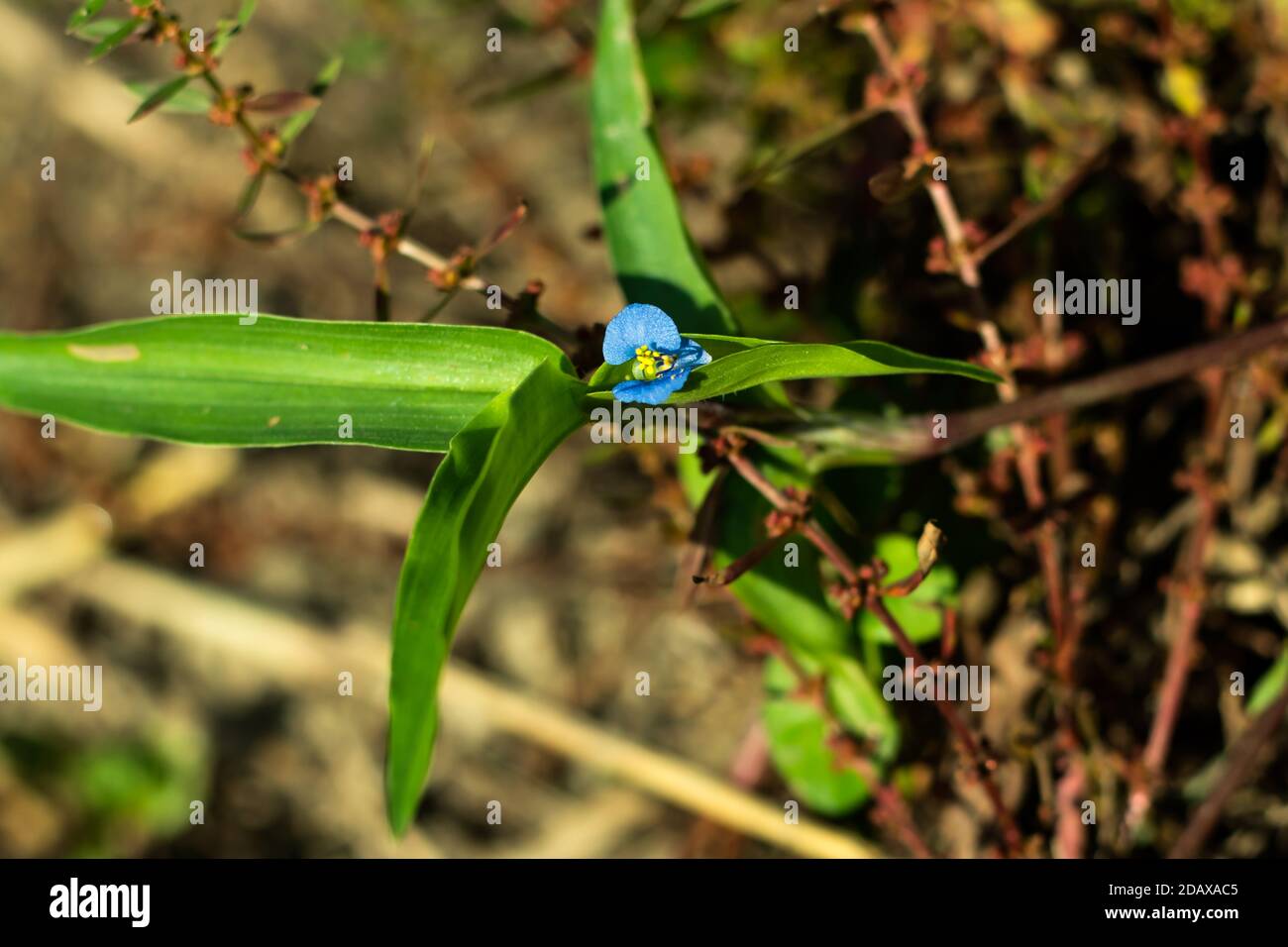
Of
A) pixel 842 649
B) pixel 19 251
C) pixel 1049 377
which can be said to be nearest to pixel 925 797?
pixel 842 649

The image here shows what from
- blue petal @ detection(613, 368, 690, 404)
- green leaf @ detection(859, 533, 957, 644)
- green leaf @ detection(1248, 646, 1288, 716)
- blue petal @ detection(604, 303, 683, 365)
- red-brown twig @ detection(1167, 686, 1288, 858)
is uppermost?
blue petal @ detection(604, 303, 683, 365)

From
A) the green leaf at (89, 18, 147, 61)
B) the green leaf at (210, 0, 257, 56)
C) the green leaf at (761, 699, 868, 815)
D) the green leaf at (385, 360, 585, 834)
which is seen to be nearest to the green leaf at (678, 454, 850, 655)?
the green leaf at (761, 699, 868, 815)

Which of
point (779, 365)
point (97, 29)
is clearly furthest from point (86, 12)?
point (779, 365)

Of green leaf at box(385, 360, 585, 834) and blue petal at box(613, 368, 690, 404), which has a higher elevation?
blue petal at box(613, 368, 690, 404)

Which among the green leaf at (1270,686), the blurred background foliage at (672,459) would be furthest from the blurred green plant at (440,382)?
the green leaf at (1270,686)

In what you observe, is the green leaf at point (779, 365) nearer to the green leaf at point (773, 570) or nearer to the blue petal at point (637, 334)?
the blue petal at point (637, 334)

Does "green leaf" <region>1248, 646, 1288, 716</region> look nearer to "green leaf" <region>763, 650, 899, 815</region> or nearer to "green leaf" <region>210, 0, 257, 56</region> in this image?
"green leaf" <region>763, 650, 899, 815</region>

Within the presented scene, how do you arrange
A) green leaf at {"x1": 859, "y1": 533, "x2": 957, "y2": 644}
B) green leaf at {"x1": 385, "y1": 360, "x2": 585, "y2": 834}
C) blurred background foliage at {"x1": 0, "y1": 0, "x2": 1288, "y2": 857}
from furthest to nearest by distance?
blurred background foliage at {"x1": 0, "y1": 0, "x2": 1288, "y2": 857}, green leaf at {"x1": 859, "y1": 533, "x2": 957, "y2": 644}, green leaf at {"x1": 385, "y1": 360, "x2": 585, "y2": 834}
